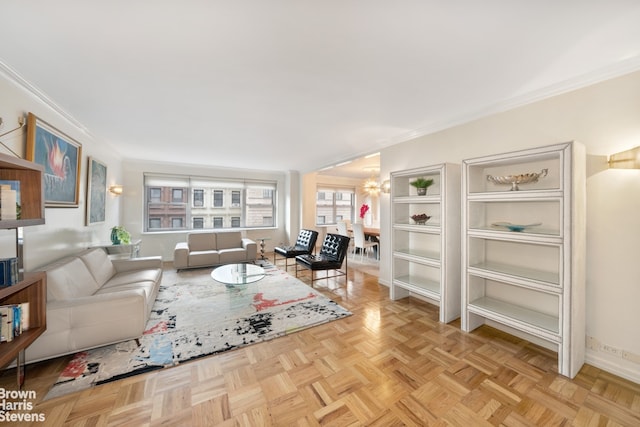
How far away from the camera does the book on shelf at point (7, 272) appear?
1.54 metres

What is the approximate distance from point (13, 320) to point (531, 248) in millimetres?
4282

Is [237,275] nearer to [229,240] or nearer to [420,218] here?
[229,240]

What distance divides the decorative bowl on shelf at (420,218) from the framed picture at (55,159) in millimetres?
4140

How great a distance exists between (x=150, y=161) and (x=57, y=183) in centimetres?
321

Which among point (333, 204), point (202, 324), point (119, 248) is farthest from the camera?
point (333, 204)

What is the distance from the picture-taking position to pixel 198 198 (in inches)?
248

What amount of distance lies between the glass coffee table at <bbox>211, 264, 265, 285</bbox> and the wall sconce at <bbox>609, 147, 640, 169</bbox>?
369 cm

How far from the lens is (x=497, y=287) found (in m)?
2.70

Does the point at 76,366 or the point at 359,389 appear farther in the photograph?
the point at 76,366

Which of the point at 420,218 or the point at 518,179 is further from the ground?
the point at 518,179

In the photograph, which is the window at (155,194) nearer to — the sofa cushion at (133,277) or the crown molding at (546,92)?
the sofa cushion at (133,277)

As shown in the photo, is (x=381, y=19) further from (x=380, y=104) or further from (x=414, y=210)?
(x=414, y=210)

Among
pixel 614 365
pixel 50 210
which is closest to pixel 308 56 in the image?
pixel 50 210

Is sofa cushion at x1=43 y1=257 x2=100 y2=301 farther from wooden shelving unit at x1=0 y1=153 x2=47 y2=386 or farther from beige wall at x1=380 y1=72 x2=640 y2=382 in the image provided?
beige wall at x1=380 y1=72 x2=640 y2=382
